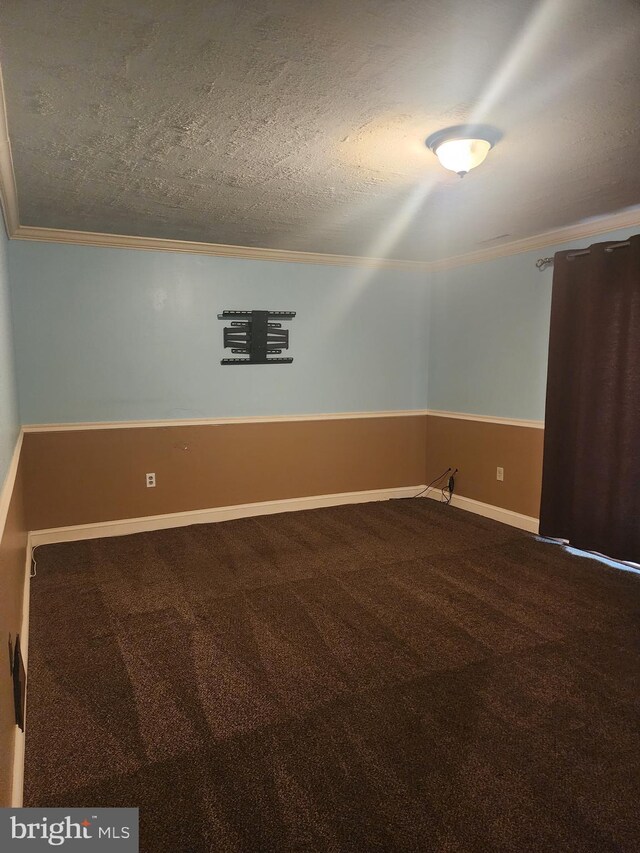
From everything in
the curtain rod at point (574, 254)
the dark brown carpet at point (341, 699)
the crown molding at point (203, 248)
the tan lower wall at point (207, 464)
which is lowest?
the dark brown carpet at point (341, 699)

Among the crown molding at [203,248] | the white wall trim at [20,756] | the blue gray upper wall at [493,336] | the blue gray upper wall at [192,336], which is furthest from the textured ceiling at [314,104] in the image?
the white wall trim at [20,756]

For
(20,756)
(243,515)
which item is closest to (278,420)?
(243,515)

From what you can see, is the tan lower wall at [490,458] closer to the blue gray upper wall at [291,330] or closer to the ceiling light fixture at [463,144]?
the blue gray upper wall at [291,330]

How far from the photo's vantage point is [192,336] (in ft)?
13.6

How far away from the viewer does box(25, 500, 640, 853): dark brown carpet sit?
156cm

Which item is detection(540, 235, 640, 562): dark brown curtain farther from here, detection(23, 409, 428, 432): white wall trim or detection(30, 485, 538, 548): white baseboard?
detection(23, 409, 428, 432): white wall trim

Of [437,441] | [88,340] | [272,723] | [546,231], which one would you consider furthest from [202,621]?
[546,231]

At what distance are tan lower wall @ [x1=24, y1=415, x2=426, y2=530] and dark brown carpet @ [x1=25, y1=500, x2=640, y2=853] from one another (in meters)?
0.49

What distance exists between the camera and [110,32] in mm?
1449

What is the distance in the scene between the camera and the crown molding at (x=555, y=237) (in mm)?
3270

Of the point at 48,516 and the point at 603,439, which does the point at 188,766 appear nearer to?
the point at 48,516

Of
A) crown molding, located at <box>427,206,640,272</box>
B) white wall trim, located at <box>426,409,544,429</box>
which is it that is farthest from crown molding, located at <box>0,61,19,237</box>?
white wall trim, located at <box>426,409,544,429</box>

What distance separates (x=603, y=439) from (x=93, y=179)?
3.35 metres

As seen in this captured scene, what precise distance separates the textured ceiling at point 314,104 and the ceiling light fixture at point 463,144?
0.23 feet
